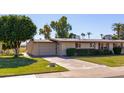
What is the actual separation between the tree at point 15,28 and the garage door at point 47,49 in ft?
15.2

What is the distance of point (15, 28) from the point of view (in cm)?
2503

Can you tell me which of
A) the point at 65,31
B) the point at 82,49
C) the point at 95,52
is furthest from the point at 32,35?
the point at 65,31

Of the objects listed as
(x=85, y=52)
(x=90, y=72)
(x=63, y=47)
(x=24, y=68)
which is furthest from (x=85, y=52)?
(x=90, y=72)

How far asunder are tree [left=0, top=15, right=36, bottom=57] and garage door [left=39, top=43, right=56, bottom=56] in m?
4.64

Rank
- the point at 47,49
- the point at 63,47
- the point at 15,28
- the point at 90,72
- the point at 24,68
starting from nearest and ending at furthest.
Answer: the point at 90,72 → the point at 24,68 → the point at 15,28 → the point at 63,47 → the point at 47,49

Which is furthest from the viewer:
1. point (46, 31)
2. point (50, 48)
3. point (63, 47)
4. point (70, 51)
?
point (46, 31)

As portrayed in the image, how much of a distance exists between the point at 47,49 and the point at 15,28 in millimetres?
6965

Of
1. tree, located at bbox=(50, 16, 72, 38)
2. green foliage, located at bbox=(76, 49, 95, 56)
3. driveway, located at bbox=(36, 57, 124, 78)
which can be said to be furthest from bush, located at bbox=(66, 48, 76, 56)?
tree, located at bbox=(50, 16, 72, 38)

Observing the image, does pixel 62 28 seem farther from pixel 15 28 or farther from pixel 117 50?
pixel 15 28

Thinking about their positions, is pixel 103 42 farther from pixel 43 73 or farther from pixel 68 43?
pixel 43 73

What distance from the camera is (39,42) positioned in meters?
30.0

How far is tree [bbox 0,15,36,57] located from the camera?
25062mm

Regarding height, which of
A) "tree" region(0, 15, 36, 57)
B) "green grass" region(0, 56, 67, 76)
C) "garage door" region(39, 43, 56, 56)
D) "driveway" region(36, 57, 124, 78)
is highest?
"tree" region(0, 15, 36, 57)

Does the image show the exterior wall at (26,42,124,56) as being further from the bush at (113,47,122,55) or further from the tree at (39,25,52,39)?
the tree at (39,25,52,39)
